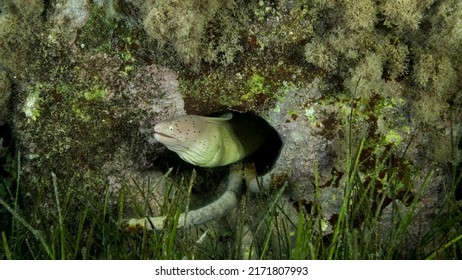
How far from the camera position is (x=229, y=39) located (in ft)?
9.59

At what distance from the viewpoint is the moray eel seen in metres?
3.04

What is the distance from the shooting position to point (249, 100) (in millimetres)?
3027

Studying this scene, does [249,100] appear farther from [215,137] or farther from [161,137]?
[161,137]

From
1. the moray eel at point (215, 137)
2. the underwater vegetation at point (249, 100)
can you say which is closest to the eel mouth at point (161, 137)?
the moray eel at point (215, 137)

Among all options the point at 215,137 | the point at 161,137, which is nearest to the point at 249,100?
the point at 215,137

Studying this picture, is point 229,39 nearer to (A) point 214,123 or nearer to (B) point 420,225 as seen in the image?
(A) point 214,123

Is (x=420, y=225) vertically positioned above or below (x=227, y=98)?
below

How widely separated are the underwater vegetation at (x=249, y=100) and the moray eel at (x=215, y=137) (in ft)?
0.50

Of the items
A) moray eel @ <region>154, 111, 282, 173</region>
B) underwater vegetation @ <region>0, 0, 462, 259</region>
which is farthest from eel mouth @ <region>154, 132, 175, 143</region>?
underwater vegetation @ <region>0, 0, 462, 259</region>

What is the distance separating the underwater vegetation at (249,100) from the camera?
2.77m

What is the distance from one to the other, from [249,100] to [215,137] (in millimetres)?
404

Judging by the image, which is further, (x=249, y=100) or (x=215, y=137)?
(x=215, y=137)
